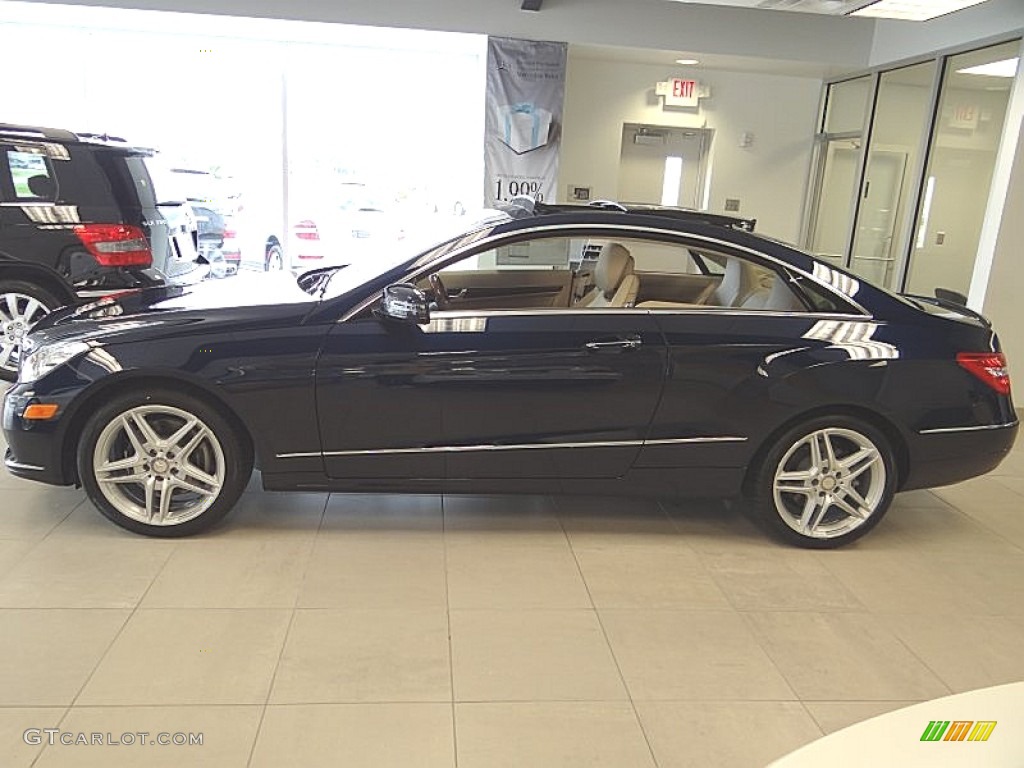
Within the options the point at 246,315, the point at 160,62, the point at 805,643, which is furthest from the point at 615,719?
the point at 160,62

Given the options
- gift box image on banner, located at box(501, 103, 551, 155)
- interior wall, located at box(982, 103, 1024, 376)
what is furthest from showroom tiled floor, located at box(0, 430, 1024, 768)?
gift box image on banner, located at box(501, 103, 551, 155)

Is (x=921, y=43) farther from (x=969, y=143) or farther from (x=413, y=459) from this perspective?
(x=413, y=459)

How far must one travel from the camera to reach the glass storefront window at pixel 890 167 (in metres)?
7.41

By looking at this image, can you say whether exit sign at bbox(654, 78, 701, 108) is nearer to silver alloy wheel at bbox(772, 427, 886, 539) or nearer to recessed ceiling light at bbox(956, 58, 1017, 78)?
recessed ceiling light at bbox(956, 58, 1017, 78)

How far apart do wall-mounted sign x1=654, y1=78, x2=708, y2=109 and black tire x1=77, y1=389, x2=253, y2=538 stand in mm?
6851

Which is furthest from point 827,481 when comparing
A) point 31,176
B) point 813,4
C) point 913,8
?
point 31,176

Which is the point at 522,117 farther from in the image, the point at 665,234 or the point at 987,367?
the point at 987,367

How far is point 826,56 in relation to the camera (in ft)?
26.4

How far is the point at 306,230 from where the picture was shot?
948cm

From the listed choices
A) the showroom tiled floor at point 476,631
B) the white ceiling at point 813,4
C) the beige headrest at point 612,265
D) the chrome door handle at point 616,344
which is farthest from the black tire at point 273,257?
the chrome door handle at point 616,344

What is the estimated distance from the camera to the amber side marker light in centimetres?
314

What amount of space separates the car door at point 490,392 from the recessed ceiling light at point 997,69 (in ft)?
15.4

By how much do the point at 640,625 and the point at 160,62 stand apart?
8422mm

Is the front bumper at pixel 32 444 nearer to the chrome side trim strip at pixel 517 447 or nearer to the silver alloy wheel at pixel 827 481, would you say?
the chrome side trim strip at pixel 517 447
